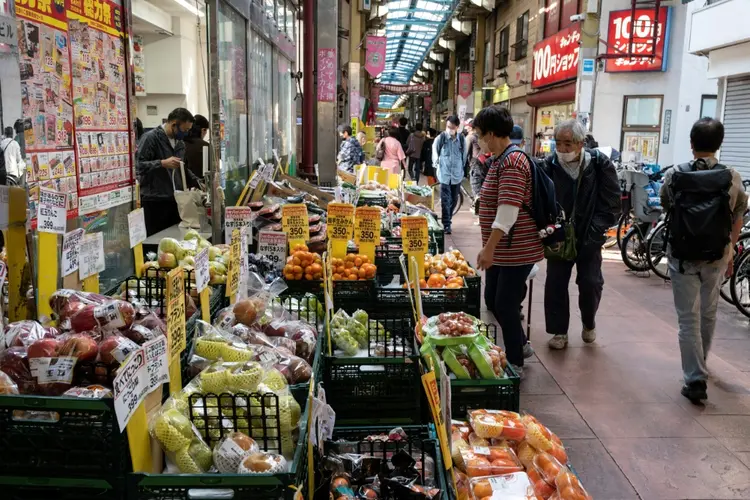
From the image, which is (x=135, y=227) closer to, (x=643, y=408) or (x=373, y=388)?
(x=373, y=388)

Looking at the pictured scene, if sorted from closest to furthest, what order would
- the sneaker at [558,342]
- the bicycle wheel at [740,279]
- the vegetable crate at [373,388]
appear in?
the vegetable crate at [373,388], the sneaker at [558,342], the bicycle wheel at [740,279]

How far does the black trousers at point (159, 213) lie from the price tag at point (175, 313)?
4.70 m

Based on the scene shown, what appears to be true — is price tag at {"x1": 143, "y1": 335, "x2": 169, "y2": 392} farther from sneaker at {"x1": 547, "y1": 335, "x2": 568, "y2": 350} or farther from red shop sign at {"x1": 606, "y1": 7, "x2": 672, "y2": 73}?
red shop sign at {"x1": 606, "y1": 7, "x2": 672, "y2": 73}

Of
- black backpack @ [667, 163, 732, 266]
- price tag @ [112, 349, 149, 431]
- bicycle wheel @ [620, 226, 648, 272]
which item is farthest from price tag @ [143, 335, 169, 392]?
bicycle wheel @ [620, 226, 648, 272]

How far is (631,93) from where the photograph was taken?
1598 centimetres

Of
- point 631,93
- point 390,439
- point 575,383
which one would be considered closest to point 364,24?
point 631,93

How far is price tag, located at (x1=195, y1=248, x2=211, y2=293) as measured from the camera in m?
2.88

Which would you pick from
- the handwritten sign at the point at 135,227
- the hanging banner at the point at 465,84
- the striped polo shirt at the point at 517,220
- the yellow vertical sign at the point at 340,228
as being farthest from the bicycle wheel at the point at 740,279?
the hanging banner at the point at 465,84

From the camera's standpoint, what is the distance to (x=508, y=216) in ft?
13.7

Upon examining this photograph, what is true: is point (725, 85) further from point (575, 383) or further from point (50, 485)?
Result: point (50, 485)

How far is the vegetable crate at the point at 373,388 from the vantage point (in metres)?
3.25

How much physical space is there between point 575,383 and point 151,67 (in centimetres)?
1008

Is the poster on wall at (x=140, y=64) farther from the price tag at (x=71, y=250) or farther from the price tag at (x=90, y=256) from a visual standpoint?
the price tag at (x=71, y=250)

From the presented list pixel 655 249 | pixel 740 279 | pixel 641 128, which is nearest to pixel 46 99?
pixel 740 279
